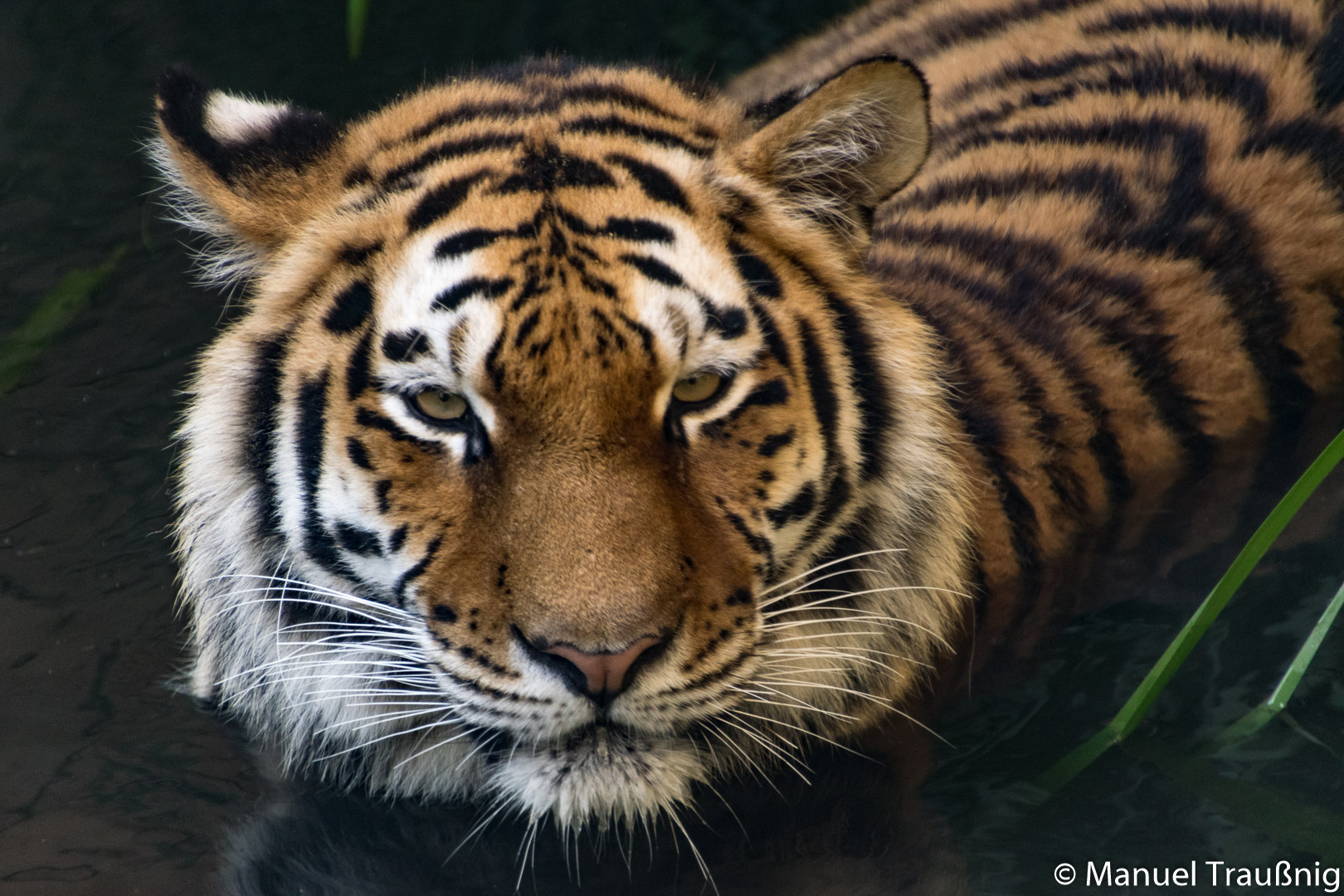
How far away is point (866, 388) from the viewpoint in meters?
2.22

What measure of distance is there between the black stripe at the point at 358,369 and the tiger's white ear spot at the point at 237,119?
38 centimetres

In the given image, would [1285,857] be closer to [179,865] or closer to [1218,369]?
[1218,369]

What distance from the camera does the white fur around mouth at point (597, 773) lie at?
6.49 feet

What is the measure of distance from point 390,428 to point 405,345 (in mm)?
113

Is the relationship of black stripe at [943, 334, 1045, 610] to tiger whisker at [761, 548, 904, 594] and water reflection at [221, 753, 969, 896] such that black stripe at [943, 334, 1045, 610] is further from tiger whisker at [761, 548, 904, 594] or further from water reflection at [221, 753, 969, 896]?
water reflection at [221, 753, 969, 896]

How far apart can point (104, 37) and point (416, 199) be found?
9.26 ft

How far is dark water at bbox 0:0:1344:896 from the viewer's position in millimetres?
2182

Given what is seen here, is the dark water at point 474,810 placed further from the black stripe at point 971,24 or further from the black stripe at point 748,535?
the black stripe at point 971,24

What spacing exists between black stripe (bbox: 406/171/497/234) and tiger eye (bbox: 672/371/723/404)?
39cm

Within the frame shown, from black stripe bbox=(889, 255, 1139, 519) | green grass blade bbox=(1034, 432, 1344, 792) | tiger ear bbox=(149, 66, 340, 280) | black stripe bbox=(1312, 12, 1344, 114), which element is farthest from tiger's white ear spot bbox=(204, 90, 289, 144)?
black stripe bbox=(1312, 12, 1344, 114)

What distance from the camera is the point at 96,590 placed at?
2814 mm

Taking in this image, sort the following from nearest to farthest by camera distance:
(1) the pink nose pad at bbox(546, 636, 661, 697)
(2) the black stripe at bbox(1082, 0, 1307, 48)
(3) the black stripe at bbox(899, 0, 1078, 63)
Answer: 1. (1) the pink nose pad at bbox(546, 636, 661, 697)
2. (2) the black stripe at bbox(1082, 0, 1307, 48)
3. (3) the black stripe at bbox(899, 0, 1078, 63)

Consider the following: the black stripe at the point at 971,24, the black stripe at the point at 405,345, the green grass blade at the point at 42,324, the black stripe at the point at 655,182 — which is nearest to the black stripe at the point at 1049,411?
the black stripe at the point at 655,182

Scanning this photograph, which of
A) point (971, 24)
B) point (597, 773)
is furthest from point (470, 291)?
point (971, 24)
